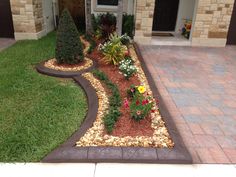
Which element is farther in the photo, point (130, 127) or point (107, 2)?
point (107, 2)

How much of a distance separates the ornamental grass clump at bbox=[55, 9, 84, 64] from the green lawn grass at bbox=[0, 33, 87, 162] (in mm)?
769

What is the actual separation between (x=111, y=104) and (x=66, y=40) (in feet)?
8.25

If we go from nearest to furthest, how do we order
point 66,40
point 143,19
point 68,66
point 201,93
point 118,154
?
1. point 118,154
2. point 201,93
3. point 66,40
4. point 68,66
5. point 143,19

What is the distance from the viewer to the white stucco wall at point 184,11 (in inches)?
428

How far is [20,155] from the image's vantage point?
11.5 ft

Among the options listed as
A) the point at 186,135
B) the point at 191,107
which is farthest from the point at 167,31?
the point at 186,135

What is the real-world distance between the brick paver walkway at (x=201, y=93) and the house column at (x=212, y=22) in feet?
2.16

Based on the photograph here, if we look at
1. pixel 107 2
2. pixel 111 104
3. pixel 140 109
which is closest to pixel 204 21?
pixel 107 2

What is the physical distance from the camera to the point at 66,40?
6.30 meters

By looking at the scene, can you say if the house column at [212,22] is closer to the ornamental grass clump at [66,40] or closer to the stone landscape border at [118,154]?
the ornamental grass clump at [66,40]
